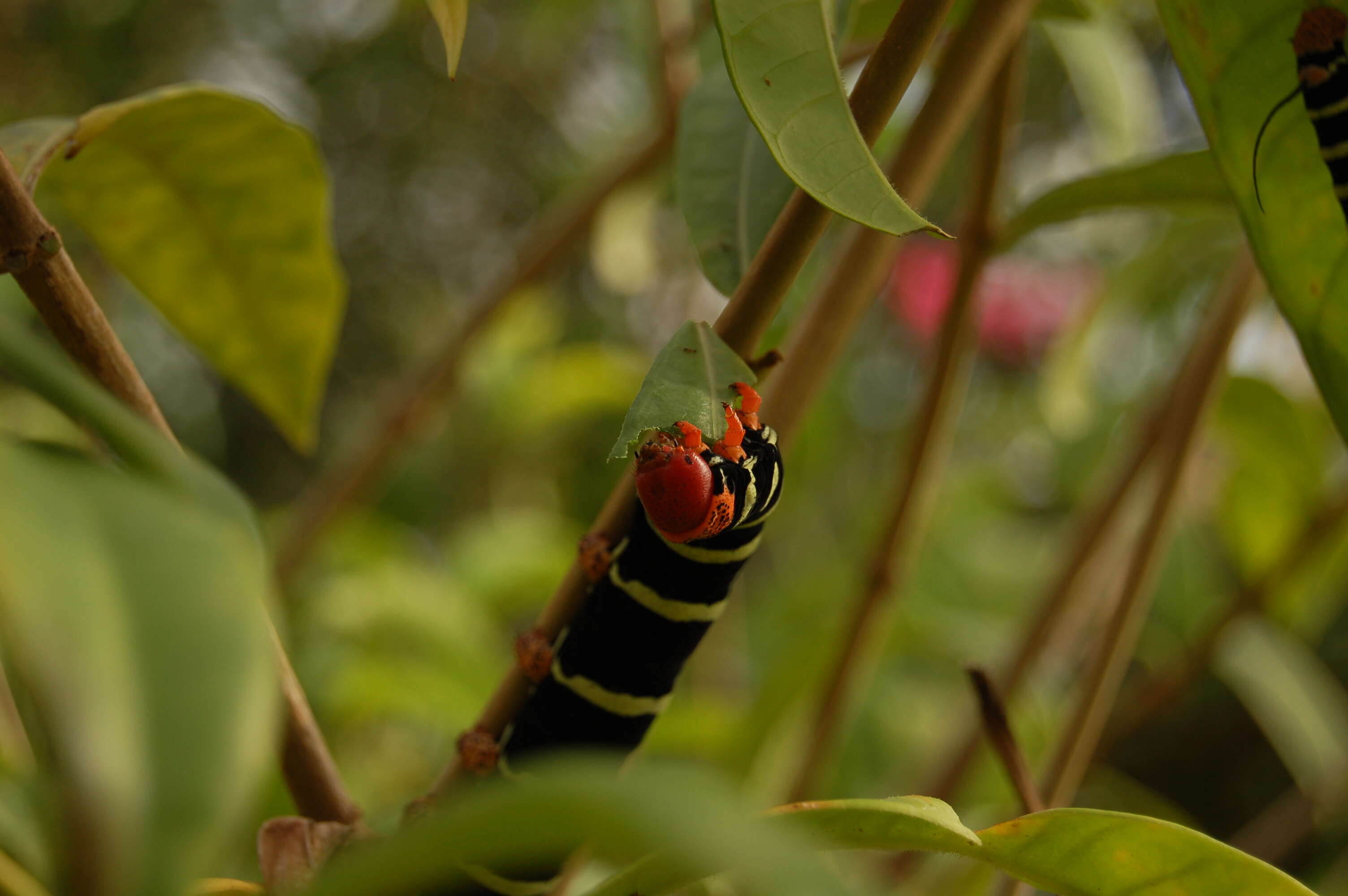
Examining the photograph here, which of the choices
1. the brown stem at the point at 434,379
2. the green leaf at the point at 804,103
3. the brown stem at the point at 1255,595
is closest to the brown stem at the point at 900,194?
the green leaf at the point at 804,103

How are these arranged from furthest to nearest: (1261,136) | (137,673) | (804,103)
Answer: (1261,136)
(804,103)
(137,673)

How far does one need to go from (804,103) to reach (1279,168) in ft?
0.69

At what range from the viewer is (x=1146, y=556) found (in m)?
0.57

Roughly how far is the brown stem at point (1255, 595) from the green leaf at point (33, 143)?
870mm

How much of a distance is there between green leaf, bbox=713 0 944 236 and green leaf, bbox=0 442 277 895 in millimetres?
153

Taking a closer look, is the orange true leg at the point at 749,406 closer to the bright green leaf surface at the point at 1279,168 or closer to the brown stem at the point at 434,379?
the bright green leaf surface at the point at 1279,168

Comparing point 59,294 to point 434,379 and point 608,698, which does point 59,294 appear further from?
point 434,379

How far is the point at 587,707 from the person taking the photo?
Answer: 0.43 metres

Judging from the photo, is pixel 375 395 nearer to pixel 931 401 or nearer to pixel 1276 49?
pixel 931 401

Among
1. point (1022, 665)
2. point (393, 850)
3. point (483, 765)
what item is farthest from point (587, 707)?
point (1022, 665)

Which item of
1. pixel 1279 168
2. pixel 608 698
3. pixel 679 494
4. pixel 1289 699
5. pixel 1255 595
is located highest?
pixel 1279 168

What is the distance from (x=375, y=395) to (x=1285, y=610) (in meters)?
2.69

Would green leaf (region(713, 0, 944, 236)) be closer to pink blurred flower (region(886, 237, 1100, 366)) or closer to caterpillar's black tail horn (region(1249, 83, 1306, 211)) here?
caterpillar's black tail horn (region(1249, 83, 1306, 211))

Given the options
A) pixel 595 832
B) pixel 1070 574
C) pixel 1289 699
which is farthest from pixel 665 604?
pixel 1289 699
